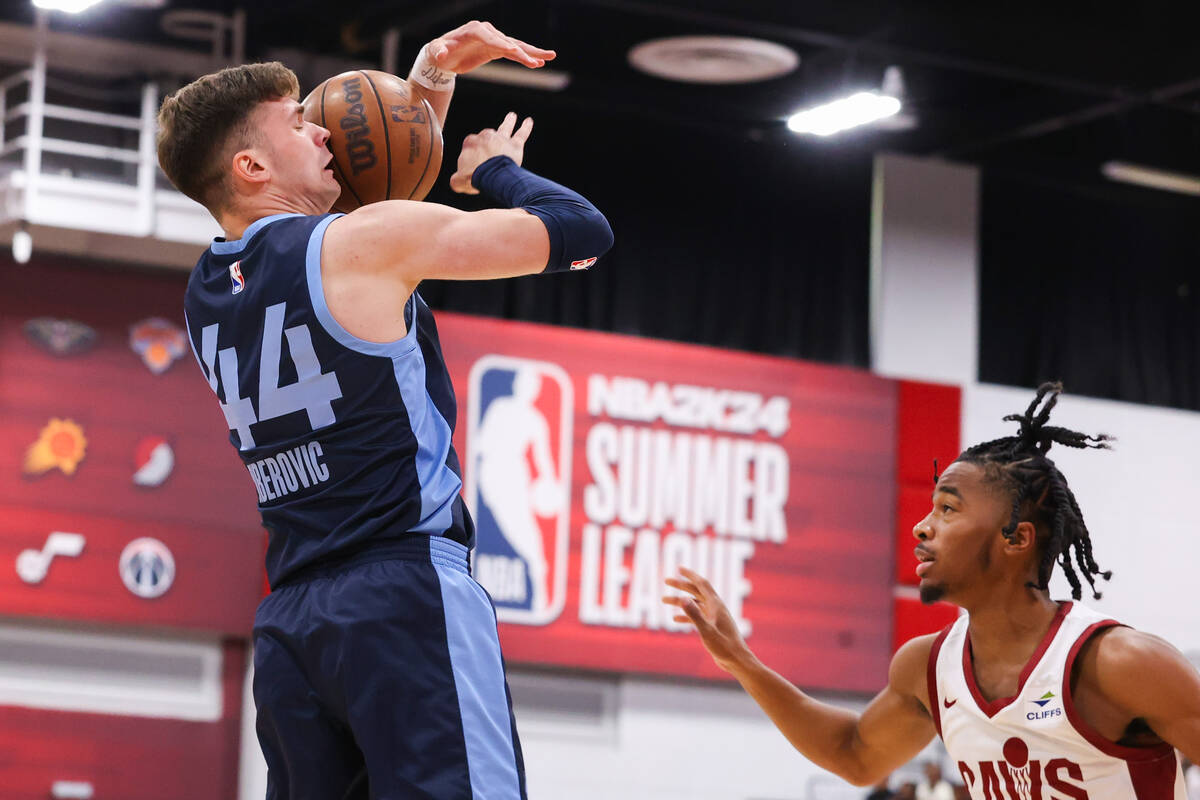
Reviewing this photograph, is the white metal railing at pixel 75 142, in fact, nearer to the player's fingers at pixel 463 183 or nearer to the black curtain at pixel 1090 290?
the black curtain at pixel 1090 290

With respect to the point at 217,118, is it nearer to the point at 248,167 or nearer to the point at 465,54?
the point at 248,167

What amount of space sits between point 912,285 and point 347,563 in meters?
10.4

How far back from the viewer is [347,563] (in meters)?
2.74

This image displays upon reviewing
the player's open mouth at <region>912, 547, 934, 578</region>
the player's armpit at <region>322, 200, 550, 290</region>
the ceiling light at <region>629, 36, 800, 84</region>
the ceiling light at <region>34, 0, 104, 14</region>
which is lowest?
the player's open mouth at <region>912, 547, 934, 578</region>

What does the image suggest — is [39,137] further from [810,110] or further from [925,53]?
[925,53]

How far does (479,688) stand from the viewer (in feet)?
8.75

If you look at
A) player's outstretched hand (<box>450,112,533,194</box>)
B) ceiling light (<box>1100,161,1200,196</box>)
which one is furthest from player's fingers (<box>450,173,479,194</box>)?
ceiling light (<box>1100,161,1200,196</box>)

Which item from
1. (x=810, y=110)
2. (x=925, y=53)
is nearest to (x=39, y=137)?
(x=810, y=110)

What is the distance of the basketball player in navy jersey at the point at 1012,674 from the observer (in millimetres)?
3514

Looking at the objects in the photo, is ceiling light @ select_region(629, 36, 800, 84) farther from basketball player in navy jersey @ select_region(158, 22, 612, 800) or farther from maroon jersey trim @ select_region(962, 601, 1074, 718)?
basketball player in navy jersey @ select_region(158, 22, 612, 800)

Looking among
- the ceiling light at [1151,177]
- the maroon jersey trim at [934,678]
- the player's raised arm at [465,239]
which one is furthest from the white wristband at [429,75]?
the ceiling light at [1151,177]

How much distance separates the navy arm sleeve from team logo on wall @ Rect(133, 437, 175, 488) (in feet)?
26.6

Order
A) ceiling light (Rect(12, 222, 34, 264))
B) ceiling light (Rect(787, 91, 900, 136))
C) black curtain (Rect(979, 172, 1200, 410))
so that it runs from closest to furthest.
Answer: ceiling light (Rect(12, 222, 34, 264)) < ceiling light (Rect(787, 91, 900, 136)) < black curtain (Rect(979, 172, 1200, 410))

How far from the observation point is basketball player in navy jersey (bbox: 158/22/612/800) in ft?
8.63
